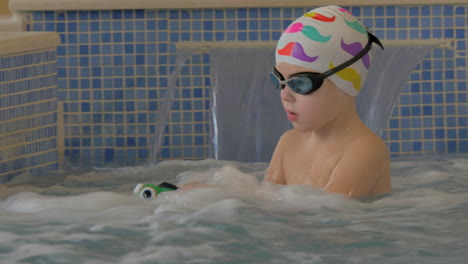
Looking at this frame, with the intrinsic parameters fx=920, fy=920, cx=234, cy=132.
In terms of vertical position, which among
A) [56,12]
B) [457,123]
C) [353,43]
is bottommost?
[457,123]

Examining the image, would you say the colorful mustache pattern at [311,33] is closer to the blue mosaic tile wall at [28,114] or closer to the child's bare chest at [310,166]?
the child's bare chest at [310,166]

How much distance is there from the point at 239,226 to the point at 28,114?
1902mm

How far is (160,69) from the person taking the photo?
5586 millimetres

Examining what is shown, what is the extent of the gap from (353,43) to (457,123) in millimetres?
2226

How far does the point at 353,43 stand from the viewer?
11.5ft

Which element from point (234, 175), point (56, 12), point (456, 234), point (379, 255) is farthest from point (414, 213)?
point (56, 12)

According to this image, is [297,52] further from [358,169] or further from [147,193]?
[147,193]

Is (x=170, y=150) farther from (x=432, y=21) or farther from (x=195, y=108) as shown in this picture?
(x=432, y=21)

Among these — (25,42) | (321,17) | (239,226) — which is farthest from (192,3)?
(239,226)

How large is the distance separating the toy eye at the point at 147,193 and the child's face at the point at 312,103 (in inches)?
24.2

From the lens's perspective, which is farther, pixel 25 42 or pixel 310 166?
pixel 25 42

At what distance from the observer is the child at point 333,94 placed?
11.4ft

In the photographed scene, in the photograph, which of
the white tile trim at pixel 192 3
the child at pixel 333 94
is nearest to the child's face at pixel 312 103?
the child at pixel 333 94

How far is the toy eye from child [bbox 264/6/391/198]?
0.62 metres
